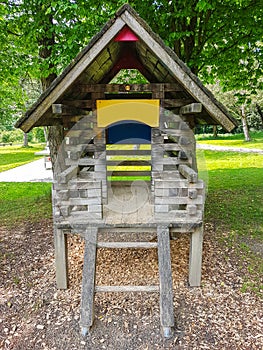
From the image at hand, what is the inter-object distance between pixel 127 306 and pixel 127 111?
3037 millimetres

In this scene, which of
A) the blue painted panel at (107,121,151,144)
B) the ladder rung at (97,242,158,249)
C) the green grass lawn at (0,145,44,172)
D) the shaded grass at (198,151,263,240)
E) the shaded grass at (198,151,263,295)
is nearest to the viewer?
the ladder rung at (97,242,158,249)

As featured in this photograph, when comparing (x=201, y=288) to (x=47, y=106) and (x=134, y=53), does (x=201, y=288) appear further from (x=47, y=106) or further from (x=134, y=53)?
(x=134, y=53)

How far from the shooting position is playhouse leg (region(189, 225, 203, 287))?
4332mm

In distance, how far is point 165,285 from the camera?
372 centimetres

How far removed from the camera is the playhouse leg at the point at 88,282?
12.1 ft

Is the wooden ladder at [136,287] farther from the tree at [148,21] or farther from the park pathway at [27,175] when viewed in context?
the park pathway at [27,175]

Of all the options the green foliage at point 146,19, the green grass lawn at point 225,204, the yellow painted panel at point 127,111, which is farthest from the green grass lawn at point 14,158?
the yellow painted panel at point 127,111

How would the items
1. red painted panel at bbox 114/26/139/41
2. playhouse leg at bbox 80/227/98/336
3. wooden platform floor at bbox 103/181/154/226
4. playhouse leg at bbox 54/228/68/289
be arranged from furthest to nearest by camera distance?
playhouse leg at bbox 54/228/68/289, wooden platform floor at bbox 103/181/154/226, playhouse leg at bbox 80/227/98/336, red painted panel at bbox 114/26/139/41

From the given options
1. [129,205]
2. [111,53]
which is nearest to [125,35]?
[111,53]

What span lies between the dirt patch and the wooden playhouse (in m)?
0.26

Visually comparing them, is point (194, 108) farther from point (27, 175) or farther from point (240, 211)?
point (27, 175)

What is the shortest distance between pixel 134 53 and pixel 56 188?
8.83ft

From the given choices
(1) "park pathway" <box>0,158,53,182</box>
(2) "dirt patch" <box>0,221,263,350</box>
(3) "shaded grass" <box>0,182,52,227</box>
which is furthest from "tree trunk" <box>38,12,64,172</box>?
(1) "park pathway" <box>0,158,53,182</box>

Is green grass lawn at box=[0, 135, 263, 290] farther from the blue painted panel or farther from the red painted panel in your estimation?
the red painted panel
